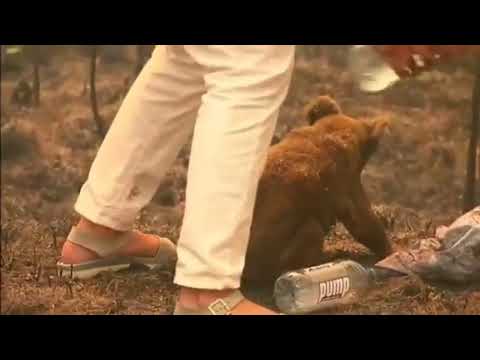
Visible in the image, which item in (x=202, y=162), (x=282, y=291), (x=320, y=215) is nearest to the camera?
(x=202, y=162)

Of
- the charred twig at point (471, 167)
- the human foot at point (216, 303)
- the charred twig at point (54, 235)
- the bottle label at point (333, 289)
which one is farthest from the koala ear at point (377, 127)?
the charred twig at point (54, 235)

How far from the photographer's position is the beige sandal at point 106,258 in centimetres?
147

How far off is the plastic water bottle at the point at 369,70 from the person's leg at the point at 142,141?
25 cm

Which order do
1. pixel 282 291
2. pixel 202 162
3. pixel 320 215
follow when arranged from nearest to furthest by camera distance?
pixel 202 162 → pixel 282 291 → pixel 320 215

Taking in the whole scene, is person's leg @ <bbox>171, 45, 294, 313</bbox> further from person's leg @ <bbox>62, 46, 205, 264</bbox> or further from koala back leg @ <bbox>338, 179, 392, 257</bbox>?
koala back leg @ <bbox>338, 179, 392, 257</bbox>

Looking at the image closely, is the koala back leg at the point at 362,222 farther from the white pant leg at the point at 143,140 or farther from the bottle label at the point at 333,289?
the white pant leg at the point at 143,140

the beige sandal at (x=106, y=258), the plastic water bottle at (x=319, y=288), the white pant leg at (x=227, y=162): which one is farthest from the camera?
the beige sandal at (x=106, y=258)

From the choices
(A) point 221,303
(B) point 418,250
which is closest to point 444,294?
(B) point 418,250

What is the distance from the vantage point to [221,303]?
126 centimetres

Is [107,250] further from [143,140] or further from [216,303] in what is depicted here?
[216,303]

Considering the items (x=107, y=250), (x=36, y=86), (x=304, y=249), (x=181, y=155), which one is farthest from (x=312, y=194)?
(x=36, y=86)
